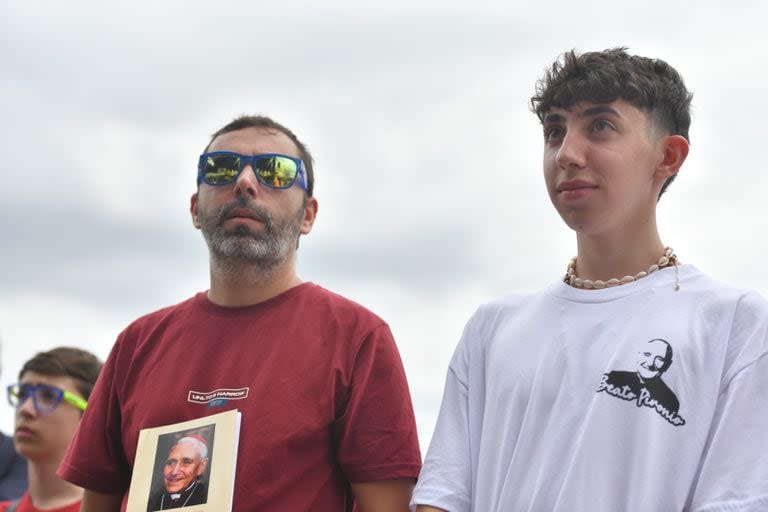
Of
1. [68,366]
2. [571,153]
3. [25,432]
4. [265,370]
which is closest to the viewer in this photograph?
[571,153]

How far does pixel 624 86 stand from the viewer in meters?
3.20

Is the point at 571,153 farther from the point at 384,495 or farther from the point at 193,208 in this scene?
the point at 193,208

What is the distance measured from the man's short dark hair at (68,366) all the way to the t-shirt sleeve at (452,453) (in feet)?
11.5

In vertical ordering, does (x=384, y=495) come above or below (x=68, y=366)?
below

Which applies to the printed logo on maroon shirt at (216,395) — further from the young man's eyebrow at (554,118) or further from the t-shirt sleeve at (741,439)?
the t-shirt sleeve at (741,439)

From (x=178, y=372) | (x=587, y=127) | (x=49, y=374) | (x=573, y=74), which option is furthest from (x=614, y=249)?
(x=49, y=374)

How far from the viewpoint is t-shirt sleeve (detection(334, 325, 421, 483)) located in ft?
12.1

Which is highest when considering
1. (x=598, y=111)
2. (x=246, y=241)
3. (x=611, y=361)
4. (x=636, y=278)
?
(x=598, y=111)

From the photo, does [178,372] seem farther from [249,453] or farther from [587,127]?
[587,127]

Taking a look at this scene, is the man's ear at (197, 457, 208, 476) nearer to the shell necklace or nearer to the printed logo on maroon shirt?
the printed logo on maroon shirt

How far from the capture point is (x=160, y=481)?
3.75m

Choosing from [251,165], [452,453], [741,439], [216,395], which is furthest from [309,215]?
[741,439]

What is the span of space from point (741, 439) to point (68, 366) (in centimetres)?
452

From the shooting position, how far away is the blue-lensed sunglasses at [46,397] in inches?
240
